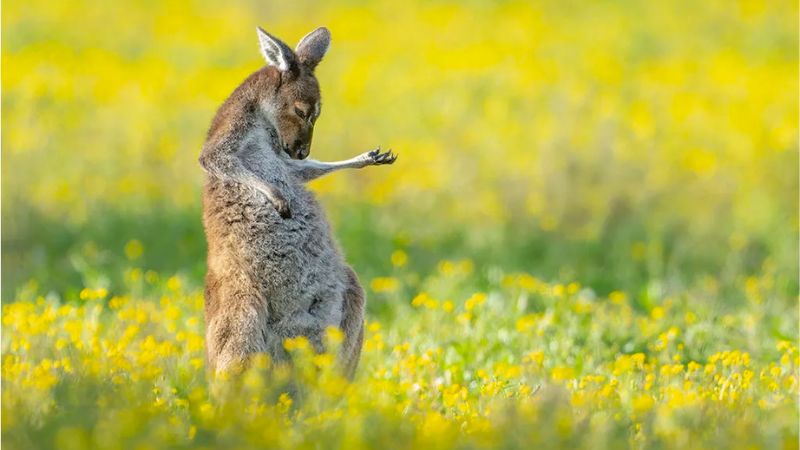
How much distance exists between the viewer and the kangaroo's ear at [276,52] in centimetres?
552

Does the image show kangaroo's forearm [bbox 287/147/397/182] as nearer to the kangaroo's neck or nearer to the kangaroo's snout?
the kangaroo's snout

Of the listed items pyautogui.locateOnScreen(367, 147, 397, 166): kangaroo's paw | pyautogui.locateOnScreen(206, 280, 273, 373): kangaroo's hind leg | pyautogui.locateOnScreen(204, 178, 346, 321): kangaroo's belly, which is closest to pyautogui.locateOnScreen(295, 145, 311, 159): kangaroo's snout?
pyautogui.locateOnScreen(204, 178, 346, 321): kangaroo's belly

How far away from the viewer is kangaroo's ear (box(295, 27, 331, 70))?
571cm

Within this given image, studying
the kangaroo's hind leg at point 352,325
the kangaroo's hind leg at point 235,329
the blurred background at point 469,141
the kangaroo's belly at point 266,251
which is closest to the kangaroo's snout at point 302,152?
the kangaroo's belly at point 266,251

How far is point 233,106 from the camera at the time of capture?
18.4ft

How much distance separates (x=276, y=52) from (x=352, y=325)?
3.84 feet

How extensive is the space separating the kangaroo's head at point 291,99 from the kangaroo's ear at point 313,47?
0.03m

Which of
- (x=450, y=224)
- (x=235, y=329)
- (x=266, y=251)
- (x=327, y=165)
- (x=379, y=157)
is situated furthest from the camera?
(x=450, y=224)

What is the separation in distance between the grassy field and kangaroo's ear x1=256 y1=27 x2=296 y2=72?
1177 millimetres

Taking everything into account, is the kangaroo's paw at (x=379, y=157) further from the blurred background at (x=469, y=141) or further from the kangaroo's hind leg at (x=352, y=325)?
the blurred background at (x=469, y=141)

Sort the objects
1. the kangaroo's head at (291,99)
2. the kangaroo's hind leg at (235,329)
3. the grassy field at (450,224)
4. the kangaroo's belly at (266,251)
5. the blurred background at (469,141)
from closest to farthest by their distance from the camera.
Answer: the grassy field at (450,224)
the kangaroo's hind leg at (235,329)
the kangaroo's belly at (266,251)
the kangaroo's head at (291,99)
the blurred background at (469,141)

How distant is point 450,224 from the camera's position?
11250 mm

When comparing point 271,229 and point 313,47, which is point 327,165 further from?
point 313,47

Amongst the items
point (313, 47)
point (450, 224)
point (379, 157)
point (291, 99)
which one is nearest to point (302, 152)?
point (291, 99)
